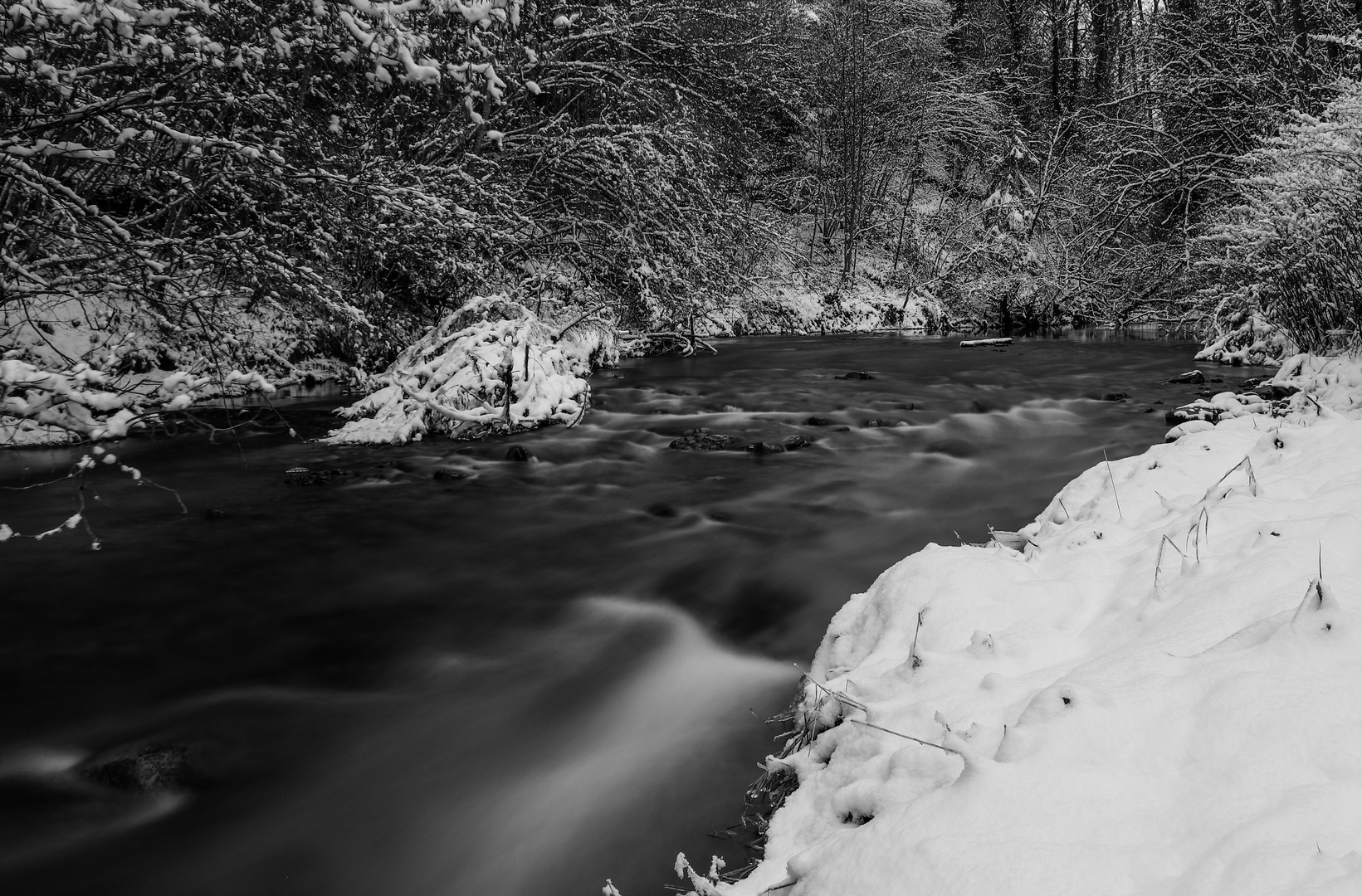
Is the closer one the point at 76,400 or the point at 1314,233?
the point at 76,400

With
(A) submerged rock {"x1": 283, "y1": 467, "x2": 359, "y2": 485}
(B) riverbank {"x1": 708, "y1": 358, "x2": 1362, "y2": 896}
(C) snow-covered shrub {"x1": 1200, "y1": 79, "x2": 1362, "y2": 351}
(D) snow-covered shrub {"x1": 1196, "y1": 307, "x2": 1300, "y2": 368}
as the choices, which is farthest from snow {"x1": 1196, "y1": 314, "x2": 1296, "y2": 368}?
(A) submerged rock {"x1": 283, "y1": 467, "x2": 359, "y2": 485}

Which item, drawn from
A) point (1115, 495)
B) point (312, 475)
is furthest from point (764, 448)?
point (312, 475)

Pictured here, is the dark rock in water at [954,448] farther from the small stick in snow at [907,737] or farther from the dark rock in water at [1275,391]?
the small stick in snow at [907,737]

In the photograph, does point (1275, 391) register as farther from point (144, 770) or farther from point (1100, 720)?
point (144, 770)

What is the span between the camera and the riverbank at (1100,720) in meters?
1.40

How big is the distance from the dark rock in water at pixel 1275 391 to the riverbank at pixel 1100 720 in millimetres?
3921

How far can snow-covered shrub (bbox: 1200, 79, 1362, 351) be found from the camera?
234 inches

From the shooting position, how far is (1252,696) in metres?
1.71

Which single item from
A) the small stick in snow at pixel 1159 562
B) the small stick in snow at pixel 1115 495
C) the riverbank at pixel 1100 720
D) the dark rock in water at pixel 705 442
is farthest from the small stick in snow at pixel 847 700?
the dark rock in water at pixel 705 442

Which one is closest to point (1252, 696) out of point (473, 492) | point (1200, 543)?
point (1200, 543)

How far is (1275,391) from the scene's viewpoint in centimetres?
676

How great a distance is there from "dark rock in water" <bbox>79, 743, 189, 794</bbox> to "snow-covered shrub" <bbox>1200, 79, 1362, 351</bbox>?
24.0 feet

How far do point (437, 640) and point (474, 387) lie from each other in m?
3.86

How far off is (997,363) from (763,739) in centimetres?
1029
